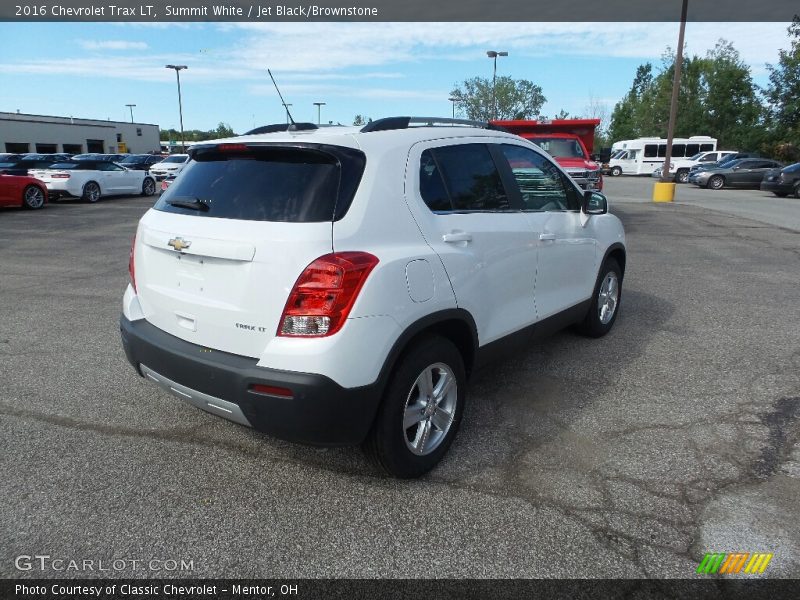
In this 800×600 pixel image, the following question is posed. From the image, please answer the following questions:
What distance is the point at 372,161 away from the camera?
2.85 m

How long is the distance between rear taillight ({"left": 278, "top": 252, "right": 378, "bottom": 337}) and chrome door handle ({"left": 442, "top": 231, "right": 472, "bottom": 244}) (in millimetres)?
687

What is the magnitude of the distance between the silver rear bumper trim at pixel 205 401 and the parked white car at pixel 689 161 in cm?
3699

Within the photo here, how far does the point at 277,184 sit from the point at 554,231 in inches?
85.2

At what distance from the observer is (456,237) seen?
3.13 meters

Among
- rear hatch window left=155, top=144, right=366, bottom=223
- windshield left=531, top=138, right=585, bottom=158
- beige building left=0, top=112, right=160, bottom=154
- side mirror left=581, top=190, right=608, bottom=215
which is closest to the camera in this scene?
rear hatch window left=155, top=144, right=366, bottom=223

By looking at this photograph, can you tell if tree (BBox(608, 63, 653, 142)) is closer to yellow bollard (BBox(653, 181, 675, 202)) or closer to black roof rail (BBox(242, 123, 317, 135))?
yellow bollard (BBox(653, 181, 675, 202))

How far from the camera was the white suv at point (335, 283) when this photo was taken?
8.41ft

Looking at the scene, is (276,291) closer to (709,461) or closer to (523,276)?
(523,276)

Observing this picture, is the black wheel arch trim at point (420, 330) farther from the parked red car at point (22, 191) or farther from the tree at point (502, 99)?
the tree at point (502, 99)

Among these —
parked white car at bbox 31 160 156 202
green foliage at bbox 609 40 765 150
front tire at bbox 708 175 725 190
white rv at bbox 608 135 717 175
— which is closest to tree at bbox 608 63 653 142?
green foliage at bbox 609 40 765 150

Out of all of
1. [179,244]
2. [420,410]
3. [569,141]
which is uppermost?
[569,141]

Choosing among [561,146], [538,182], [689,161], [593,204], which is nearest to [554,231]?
[538,182]

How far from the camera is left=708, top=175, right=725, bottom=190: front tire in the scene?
94.9 ft

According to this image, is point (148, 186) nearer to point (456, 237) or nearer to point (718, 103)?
point (456, 237)
